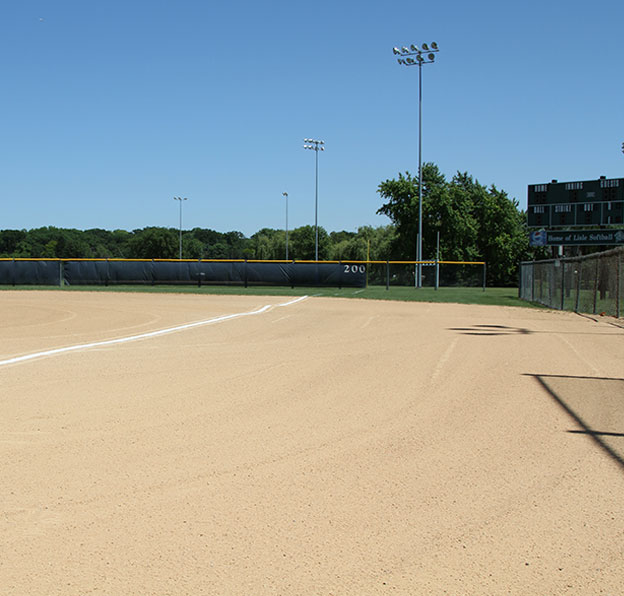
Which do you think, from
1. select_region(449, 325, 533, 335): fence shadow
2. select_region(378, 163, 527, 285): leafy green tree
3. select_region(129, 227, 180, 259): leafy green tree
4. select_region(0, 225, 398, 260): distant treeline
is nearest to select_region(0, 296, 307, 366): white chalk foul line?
select_region(449, 325, 533, 335): fence shadow

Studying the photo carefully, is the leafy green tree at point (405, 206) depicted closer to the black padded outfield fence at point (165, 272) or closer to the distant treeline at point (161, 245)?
the distant treeline at point (161, 245)

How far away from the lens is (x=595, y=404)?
7.03 metres

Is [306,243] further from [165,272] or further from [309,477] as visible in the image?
[309,477]

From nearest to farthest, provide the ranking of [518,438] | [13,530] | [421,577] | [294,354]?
[421,577] < [13,530] < [518,438] < [294,354]

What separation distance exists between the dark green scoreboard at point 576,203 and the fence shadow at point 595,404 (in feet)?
96.3

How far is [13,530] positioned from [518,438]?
13.3ft

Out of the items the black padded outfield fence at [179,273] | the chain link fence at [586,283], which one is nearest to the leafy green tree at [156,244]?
the black padded outfield fence at [179,273]

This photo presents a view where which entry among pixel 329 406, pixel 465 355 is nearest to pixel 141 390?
pixel 329 406

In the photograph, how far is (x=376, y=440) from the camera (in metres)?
5.48

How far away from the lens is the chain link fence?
67.4 feet

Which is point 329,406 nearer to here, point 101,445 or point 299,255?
point 101,445

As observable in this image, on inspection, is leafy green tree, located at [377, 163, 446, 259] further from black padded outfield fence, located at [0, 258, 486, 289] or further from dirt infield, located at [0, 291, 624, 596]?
dirt infield, located at [0, 291, 624, 596]

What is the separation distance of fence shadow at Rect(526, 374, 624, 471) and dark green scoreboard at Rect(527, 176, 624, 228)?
1156 inches

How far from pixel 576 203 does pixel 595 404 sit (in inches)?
1244
